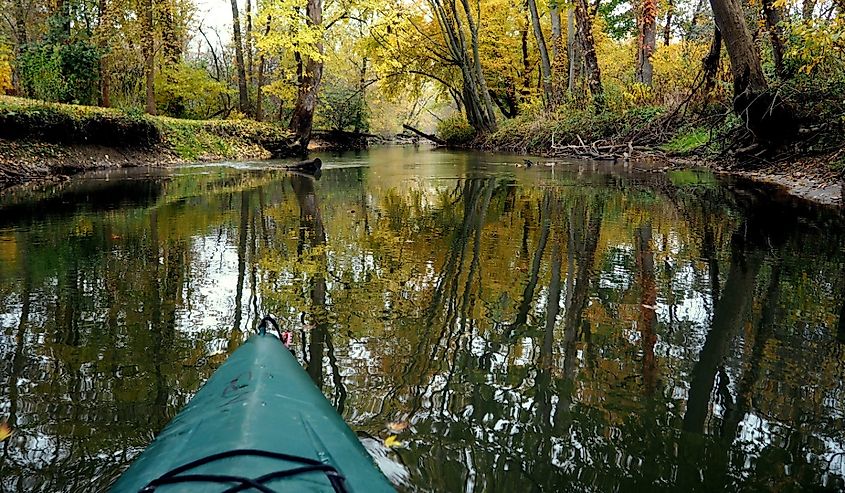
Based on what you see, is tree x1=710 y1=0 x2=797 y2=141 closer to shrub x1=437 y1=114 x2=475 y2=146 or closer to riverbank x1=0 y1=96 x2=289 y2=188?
riverbank x1=0 y1=96 x2=289 y2=188

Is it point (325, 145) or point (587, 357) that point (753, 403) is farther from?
point (325, 145)

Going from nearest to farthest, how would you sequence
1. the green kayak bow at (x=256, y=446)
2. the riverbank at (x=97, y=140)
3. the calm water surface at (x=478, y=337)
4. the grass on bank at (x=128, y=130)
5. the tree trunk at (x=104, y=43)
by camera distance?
1. the green kayak bow at (x=256, y=446)
2. the calm water surface at (x=478, y=337)
3. the riverbank at (x=97, y=140)
4. the grass on bank at (x=128, y=130)
5. the tree trunk at (x=104, y=43)

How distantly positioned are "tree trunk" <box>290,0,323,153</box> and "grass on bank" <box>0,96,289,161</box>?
0.66 metres

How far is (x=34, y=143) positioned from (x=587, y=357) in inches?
485

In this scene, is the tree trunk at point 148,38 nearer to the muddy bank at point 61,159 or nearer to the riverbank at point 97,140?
the riverbank at point 97,140

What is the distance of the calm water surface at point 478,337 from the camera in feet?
6.89

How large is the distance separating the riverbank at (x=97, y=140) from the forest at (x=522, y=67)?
0.80 meters

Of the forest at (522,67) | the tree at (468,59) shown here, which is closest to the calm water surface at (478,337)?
the forest at (522,67)

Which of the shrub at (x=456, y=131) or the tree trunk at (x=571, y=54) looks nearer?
the tree trunk at (x=571, y=54)

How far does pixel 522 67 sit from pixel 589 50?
38.0ft

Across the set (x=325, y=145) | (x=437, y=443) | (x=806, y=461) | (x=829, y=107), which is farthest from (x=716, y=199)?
(x=325, y=145)

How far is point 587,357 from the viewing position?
298 centimetres

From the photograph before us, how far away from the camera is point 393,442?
217 cm

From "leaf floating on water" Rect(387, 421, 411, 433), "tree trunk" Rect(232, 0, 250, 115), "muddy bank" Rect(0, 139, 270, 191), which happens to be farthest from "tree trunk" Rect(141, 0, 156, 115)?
"leaf floating on water" Rect(387, 421, 411, 433)
